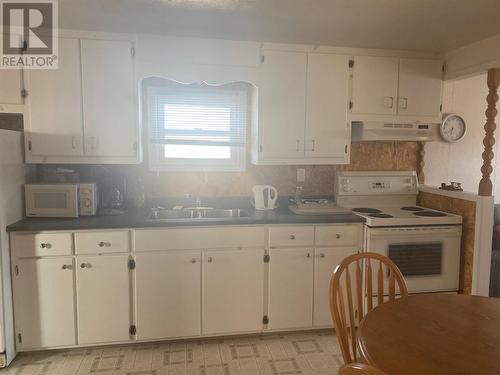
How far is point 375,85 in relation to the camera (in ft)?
10.1

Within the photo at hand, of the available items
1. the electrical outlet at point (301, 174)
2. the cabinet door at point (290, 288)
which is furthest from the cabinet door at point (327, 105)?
the cabinet door at point (290, 288)

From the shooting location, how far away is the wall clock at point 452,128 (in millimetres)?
3572

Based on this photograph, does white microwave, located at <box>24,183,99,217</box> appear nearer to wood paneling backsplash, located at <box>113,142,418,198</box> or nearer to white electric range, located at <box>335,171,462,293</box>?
wood paneling backsplash, located at <box>113,142,418,198</box>

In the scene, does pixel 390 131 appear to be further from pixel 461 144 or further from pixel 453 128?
pixel 461 144

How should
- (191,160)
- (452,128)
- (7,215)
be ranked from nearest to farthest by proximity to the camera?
1. (7,215)
2. (191,160)
3. (452,128)

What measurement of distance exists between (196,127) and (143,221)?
1.01 m

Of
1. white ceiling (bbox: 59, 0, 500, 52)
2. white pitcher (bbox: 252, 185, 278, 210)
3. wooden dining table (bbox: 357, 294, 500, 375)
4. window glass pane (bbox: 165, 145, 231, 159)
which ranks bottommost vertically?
wooden dining table (bbox: 357, 294, 500, 375)

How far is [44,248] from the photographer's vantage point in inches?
95.8

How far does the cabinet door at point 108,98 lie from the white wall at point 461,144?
2.70 meters

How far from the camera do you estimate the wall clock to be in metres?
3.57

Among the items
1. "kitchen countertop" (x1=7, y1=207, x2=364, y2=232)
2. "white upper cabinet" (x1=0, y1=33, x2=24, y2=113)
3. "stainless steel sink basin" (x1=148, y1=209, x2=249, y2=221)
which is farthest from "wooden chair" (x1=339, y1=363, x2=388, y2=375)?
"white upper cabinet" (x1=0, y1=33, x2=24, y2=113)

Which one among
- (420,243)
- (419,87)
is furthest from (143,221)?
(419,87)

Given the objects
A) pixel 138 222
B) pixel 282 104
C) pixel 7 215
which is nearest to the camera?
pixel 7 215

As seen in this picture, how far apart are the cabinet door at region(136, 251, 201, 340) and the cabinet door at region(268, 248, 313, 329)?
54cm
